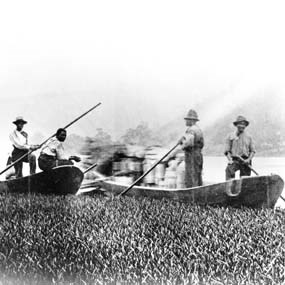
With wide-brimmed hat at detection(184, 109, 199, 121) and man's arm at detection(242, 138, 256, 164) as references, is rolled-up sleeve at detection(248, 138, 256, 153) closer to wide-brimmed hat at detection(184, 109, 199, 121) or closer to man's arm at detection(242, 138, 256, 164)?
man's arm at detection(242, 138, 256, 164)

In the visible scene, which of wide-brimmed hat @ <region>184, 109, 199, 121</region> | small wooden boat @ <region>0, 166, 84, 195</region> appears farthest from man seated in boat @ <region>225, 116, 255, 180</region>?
small wooden boat @ <region>0, 166, 84, 195</region>

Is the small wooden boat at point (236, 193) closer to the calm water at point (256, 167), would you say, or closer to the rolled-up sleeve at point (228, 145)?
the calm water at point (256, 167)

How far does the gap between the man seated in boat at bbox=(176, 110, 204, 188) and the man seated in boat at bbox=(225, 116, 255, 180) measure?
1.04 ft

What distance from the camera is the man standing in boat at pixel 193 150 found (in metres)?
6.02

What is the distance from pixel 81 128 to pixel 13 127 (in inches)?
37.7

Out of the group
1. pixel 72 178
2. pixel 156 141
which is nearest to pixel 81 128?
pixel 72 178

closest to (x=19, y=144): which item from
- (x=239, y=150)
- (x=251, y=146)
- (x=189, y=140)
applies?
(x=189, y=140)

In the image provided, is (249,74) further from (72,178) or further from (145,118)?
(72,178)

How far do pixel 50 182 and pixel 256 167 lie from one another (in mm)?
2690

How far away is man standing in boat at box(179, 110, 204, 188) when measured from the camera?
6023 millimetres

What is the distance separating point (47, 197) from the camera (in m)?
6.91

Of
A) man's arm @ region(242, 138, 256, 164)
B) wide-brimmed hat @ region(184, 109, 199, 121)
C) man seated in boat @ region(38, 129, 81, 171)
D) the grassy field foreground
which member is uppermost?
wide-brimmed hat @ region(184, 109, 199, 121)

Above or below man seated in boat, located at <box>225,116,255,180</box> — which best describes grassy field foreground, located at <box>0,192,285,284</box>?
below

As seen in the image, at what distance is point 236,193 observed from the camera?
19.3 ft
